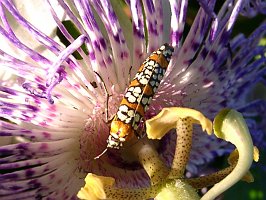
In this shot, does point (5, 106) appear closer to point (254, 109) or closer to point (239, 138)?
point (239, 138)

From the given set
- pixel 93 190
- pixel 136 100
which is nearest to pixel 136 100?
pixel 136 100

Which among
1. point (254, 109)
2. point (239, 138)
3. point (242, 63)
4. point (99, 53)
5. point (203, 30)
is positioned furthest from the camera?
point (254, 109)

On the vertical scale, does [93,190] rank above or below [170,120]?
below

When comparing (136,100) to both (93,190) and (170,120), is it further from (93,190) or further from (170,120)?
(93,190)

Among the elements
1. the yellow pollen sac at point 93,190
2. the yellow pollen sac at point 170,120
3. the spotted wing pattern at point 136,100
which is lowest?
the yellow pollen sac at point 93,190

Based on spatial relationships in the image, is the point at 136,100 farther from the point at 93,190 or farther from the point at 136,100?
the point at 93,190

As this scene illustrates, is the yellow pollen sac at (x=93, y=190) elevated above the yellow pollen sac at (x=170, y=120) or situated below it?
below

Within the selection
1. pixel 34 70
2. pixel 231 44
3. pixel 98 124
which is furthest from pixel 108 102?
pixel 231 44

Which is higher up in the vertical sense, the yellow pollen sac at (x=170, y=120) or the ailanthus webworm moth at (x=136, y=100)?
the ailanthus webworm moth at (x=136, y=100)
